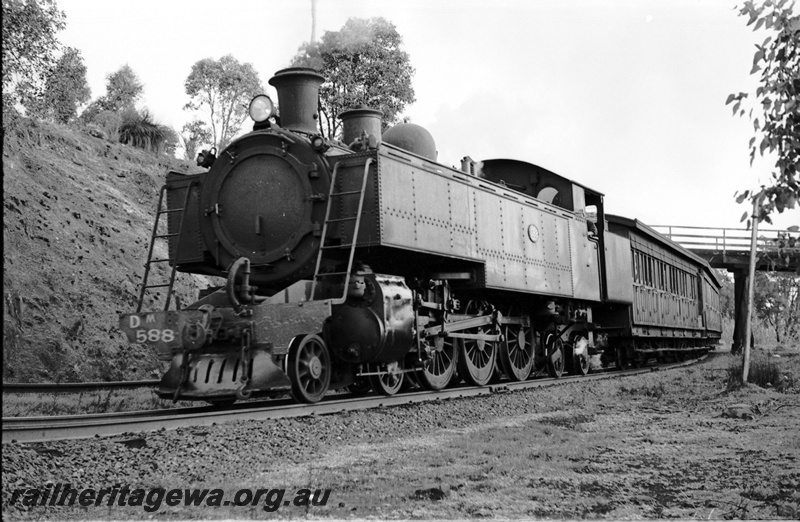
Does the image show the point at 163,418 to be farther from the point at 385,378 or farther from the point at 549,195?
the point at 549,195

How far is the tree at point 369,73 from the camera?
76.1ft

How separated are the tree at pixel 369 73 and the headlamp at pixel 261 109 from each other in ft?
43.9

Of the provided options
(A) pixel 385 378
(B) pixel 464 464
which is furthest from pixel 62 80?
(B) pixel 464 464

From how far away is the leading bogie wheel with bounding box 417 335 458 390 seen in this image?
32.1 ft

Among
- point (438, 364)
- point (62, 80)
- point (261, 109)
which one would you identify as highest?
point (62, 80)

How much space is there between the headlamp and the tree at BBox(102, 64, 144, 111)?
34182 millimetres

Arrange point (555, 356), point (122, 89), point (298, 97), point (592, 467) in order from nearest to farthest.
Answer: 1. point (592, 467)
2. point (298, 97)
3. point (555, 356)
4. point (122, 89)

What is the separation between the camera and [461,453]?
540cm

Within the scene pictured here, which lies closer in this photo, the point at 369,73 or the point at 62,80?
the point at 62,80

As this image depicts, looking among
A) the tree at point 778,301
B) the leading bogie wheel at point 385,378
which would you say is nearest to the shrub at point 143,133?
the leading bogie wheel at point 385,378

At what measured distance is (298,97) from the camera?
356 inches

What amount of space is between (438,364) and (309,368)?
2.85 metres

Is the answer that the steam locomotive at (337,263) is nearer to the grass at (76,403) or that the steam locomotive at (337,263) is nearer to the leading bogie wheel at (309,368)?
the leading bogie wheel at (309,368)

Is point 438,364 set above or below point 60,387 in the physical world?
above
